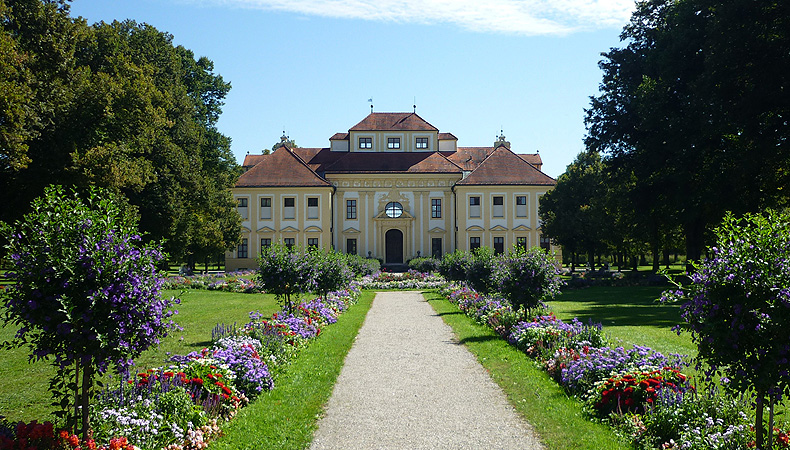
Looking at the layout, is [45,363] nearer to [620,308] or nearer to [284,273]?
[284,273]

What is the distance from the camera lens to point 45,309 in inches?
232

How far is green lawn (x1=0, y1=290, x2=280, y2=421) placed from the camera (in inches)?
330

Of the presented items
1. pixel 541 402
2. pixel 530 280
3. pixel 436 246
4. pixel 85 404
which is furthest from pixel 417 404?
pixel 436 246

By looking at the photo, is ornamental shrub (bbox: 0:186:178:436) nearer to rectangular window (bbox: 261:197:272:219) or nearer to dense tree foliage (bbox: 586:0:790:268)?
dense tree foliage (bbox: 586:0:790:268)

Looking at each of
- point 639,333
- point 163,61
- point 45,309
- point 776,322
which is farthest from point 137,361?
point 163,61

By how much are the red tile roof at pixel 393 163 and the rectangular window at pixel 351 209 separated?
2.85 meters

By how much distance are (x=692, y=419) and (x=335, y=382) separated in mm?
5330

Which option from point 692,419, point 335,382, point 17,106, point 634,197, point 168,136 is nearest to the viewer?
point 692,419

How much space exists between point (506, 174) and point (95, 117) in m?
39.1

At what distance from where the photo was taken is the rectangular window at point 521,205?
56.3 m

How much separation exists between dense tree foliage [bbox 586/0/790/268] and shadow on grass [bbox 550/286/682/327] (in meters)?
4.21

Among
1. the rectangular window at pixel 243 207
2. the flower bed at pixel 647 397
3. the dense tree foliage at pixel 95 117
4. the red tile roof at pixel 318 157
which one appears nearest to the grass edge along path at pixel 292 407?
the flower bed at pixel 647 397

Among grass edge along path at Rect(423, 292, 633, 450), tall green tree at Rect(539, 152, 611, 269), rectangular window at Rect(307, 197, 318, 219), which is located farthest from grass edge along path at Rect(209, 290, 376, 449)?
rectangular window at Rect(307, 197, 318, 219)

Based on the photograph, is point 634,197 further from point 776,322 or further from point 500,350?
point 776,322
